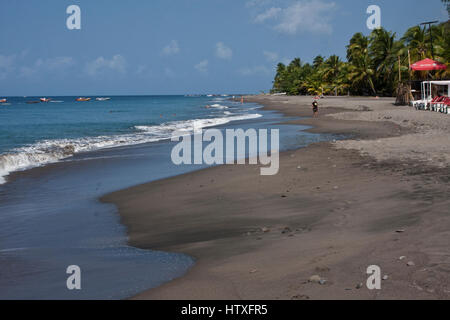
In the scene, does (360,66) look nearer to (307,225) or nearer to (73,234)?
(307,225)

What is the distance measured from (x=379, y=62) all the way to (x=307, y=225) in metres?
60.2

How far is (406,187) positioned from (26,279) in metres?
6.67

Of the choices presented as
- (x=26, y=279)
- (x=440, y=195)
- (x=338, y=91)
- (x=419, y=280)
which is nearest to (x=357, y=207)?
(x=440, y=195)

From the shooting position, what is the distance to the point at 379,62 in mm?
62531

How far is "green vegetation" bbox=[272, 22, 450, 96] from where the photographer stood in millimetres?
51750

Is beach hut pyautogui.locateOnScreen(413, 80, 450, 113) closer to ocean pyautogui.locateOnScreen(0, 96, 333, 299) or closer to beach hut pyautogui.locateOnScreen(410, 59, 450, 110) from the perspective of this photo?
beach hut pyautogui.locateOnScreen(410, 59, 450, 110)

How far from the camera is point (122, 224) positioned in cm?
875

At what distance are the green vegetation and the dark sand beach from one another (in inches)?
1355

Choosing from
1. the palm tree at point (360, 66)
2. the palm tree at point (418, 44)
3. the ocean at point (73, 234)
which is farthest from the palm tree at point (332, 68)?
the ocean at point (73, 234)

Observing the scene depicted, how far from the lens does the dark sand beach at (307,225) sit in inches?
190

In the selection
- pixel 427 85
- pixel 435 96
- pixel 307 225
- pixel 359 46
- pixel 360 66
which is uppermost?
pixel 359 46

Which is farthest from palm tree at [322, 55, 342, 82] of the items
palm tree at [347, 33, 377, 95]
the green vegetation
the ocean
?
the ocean

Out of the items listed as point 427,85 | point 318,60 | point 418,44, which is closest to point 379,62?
point 418,44

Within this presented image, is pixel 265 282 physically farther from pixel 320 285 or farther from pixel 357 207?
pixel 357 207
